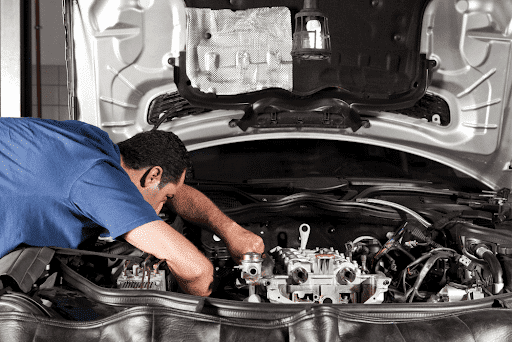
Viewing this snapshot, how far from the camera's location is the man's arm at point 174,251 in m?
1.11

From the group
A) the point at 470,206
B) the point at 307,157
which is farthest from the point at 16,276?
the point at 470,206

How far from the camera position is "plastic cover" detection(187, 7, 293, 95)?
1.73 metres

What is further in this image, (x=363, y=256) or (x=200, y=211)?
(x=200, y=211)

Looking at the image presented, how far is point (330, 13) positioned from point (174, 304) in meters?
1.30

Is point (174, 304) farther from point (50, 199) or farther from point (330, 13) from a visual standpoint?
point (330, 13)

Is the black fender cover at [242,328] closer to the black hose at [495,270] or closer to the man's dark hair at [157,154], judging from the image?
the black hose at [495,270]

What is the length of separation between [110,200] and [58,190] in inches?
6.5

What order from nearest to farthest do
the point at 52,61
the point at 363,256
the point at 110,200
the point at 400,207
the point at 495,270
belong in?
the point at 110,200 → the point at 495,270 → the point at 363,256 → the point at 400,207 → the point at 52,61

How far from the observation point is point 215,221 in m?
1.58

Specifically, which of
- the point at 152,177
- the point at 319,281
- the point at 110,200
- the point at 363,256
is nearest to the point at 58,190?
the point at 110,200

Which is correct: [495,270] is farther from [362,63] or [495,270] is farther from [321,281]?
[362,63]

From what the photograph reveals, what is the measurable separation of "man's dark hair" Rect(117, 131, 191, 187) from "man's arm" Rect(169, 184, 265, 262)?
208 mm

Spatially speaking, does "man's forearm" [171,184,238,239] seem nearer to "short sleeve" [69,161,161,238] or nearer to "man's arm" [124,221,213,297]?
"man's arm" [124,221,213,297]

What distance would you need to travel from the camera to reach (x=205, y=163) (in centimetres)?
196
